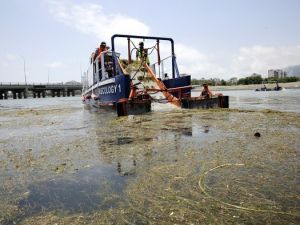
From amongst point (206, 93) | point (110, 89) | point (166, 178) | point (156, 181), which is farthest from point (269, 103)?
point (156, 181)

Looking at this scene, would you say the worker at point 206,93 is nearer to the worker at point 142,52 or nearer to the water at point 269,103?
the water at point 269,103

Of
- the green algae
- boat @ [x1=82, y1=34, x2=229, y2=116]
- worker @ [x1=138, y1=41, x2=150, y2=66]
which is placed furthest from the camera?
worker @ [x1=138, y1=41, x2=150, y2=66]

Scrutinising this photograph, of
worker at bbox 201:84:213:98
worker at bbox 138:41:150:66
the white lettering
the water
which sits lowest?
the water

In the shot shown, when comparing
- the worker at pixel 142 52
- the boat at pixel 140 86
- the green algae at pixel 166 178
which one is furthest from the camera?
the worker at pixel 142 52

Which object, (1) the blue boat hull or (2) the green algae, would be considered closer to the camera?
(2) the green algae

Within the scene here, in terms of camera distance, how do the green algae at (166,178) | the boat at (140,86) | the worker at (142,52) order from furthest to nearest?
the worker at (142,52), the boat at (140,86), the green algae at (166,178)

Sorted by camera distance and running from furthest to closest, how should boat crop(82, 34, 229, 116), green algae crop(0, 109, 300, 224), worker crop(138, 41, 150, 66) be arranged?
worker crop(138, 41, 150, 66), boat crop(82, 34, 229, 116), green algae crop(0, 109, 300, 224)

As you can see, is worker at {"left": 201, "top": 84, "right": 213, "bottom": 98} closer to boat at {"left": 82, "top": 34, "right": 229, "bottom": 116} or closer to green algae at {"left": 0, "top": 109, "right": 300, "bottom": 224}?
boat at {"left": 82, "top": 34, "right": 229, "bottom": 116}

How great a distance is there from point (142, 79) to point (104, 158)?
11936 millimetres

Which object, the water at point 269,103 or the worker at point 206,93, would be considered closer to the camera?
the worker at point 206,93

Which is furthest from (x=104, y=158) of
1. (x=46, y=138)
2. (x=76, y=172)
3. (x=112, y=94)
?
(x=112, y=94)

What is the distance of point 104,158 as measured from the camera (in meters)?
5.18

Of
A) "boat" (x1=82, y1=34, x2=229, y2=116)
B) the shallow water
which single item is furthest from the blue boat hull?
the shallow water

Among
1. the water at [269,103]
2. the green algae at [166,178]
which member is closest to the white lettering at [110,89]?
the water at [269,103]
